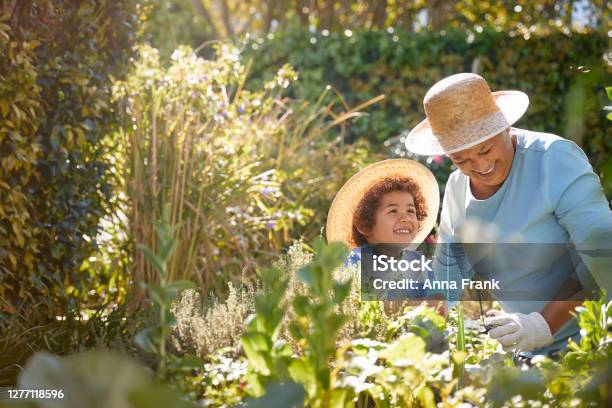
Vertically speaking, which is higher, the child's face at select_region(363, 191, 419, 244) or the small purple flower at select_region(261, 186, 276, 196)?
the small purple flower at select_region(261, 186, 276, 196)

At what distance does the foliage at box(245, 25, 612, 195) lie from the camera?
710 cm

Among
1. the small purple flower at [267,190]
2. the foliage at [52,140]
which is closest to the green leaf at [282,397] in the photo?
the foliage at [52,140]

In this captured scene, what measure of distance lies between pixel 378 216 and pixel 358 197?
0.38 ft

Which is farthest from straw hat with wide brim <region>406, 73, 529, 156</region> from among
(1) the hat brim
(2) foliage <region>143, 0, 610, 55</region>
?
(2) foliage <region>143, 0, 610, 55</region>

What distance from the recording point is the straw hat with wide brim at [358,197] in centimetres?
314

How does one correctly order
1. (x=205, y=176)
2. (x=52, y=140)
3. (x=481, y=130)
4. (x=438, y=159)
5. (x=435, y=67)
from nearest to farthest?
1. (x=481, y=130)
2. (x=52, y=140)
3. (x=205, y=176)
4. (x=438, y=159)
5. (x=435, y=67)

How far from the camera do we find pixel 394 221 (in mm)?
3121

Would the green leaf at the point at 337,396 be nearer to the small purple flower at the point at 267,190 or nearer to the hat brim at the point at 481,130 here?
the hat brim at the point at 481,130

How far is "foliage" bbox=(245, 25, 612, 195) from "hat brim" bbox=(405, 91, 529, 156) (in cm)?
402

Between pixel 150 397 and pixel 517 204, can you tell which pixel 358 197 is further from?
pixel 150 397

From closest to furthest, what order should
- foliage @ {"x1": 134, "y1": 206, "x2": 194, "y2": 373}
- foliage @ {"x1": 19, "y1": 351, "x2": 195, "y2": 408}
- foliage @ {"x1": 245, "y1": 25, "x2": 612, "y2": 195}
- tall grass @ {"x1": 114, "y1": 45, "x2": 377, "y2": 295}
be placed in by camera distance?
1. foliage @ {"x1": 19, "y1": 351, "x2": 195, "y2": 408}
2. foliage @ {"x1": 134, "y1": 206, "x2": 194, "y2": 373}
3. tall grass @ {"x1": 114, "y1": 45, "x2": 377, "y2": 295}
4. foliage @ {"x1": 245, "y1": 25, "x2": 612, "y2": 195}

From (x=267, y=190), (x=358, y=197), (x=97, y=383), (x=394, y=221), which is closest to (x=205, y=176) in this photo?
(x=267, y=190)

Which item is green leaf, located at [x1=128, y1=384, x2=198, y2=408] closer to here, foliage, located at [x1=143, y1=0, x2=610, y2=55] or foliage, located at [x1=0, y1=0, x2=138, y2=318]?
foliage, located at [x1=0, y1=0, x2=138, y2=318]

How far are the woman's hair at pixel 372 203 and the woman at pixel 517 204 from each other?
0.33m
